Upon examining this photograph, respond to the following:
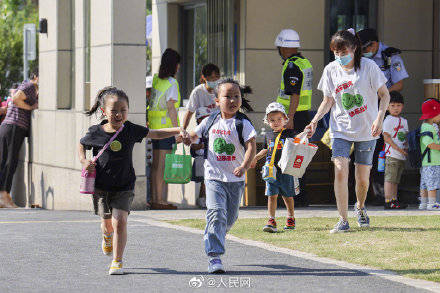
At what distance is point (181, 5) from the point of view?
17422 mm

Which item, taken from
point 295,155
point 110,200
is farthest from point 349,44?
point 110,200

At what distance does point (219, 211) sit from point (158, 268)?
653 millimetres

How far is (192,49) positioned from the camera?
17141mm

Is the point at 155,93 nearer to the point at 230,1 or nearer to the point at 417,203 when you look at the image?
the point at 230,1

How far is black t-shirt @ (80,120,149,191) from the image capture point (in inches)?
310

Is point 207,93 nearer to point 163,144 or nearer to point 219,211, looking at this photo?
point 163,144

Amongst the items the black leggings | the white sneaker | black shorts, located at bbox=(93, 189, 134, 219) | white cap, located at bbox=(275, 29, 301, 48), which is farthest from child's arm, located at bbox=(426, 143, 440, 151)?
the black leggings

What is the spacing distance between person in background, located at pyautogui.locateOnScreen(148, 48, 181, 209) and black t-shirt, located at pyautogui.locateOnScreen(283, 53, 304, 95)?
76.0 inches

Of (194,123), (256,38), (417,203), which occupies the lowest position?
(417,203)

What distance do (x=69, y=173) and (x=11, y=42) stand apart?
2952cm

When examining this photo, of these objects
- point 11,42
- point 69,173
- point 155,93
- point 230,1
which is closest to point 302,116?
point 155,93

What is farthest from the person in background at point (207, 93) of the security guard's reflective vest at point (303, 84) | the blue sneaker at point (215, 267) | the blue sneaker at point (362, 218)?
the blue sneaker at point (215, 267)

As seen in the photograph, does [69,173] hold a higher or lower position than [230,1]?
lower

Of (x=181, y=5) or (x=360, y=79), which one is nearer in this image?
(x=360, y=79)
